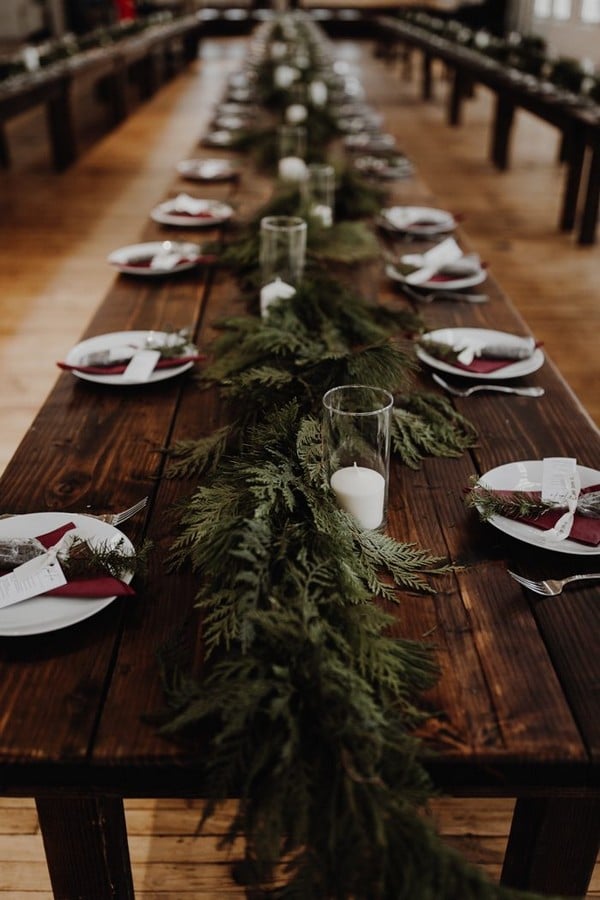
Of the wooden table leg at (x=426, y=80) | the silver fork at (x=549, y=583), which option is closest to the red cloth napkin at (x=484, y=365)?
the silver fork at (x=549, y=583)

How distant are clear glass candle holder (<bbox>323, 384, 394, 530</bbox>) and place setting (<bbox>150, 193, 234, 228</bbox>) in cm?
154

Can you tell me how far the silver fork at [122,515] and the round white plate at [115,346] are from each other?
0.40 meters

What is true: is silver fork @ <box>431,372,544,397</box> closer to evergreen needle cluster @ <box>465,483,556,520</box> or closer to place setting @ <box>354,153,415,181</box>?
evergreen needle cluster @ <box>465,483,556,520</box>

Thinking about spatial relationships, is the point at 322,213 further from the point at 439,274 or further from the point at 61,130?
the point at 61,130

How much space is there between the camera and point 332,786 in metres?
0.69

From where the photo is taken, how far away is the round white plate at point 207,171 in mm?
3105

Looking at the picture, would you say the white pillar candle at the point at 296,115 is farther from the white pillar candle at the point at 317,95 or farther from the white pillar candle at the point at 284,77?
the white pillar candle at the point at 284,77

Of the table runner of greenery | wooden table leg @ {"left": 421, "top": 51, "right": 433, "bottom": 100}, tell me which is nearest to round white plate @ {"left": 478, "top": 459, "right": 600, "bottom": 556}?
the table runner of greenery

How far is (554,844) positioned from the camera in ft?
3.08

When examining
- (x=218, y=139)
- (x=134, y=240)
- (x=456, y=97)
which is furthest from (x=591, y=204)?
(x=456, y=97)

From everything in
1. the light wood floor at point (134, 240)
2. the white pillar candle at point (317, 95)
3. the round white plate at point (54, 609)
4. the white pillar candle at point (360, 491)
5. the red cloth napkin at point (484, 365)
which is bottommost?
the light wood floor at point (134, 240)

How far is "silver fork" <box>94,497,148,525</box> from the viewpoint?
3.68 feet

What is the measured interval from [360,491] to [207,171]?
2.36 meters

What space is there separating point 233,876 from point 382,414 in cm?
78
